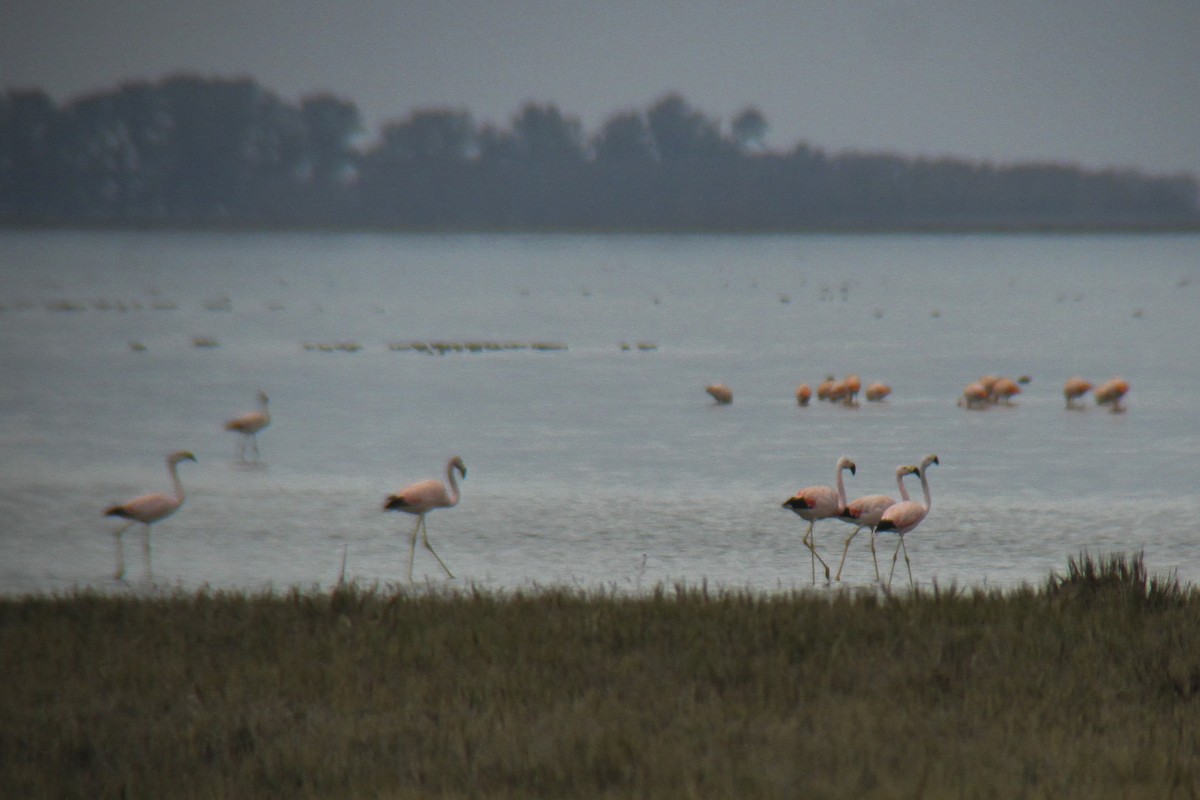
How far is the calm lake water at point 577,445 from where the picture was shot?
11156mm

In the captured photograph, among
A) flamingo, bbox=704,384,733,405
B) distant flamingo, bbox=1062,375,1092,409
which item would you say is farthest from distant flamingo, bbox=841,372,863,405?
distant flamingo, bbox=1062,375,1092,409

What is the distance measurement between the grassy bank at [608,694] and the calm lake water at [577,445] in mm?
1445

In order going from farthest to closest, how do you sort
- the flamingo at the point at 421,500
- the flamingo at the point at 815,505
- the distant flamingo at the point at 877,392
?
the distant flamingo at the point at 877,392, the flamingo at the point at 421,500, the flamingo at the point at 815,505

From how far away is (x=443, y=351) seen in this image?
31.6 m

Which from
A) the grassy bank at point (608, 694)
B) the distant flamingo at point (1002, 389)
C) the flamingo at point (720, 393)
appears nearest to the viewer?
the grassy bank at point (608, 694)

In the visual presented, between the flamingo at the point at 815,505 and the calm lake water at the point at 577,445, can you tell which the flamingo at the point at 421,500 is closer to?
the calm lake water at the point at 577,445

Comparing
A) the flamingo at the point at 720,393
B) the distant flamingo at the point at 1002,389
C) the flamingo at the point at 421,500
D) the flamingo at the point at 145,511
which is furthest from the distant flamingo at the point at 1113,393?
the flamingo at the point at 145,511

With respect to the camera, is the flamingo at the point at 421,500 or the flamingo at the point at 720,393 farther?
the flamingo at the point at 720,393

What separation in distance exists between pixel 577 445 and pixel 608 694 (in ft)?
33.7

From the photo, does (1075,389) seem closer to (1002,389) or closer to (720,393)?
(1002,389)

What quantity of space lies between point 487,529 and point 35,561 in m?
3.36

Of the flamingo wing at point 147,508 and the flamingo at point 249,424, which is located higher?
the flamingo wing at point 147,508

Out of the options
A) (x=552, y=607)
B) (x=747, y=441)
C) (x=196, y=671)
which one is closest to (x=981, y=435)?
(x=747, y=441)

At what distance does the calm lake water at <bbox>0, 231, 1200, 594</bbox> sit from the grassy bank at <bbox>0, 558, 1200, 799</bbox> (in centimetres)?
145
